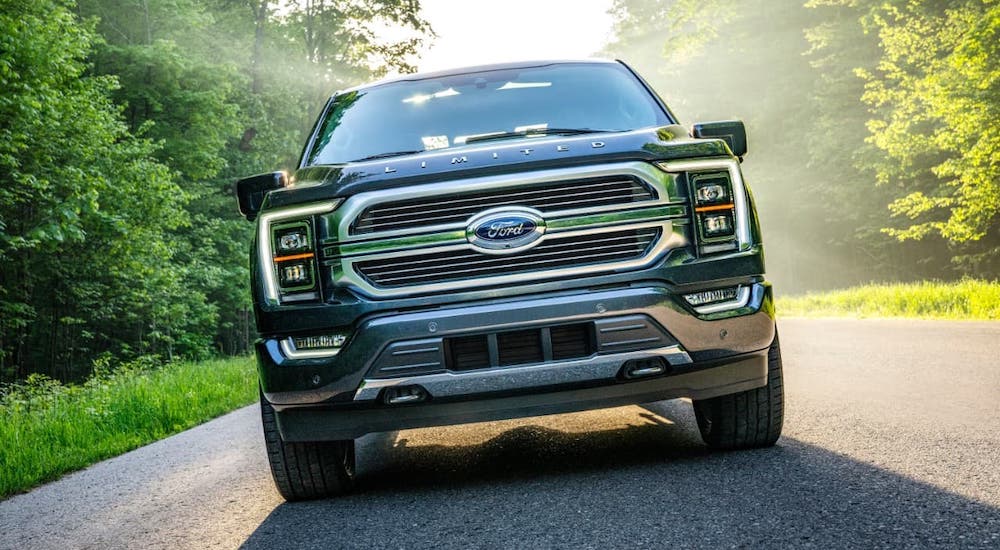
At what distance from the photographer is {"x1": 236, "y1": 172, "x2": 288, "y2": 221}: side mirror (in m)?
5.15

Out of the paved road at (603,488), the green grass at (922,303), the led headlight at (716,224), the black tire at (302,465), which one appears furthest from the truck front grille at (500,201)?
the green grass at (922,303)

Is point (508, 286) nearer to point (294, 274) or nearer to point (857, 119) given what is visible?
point (294, 274)

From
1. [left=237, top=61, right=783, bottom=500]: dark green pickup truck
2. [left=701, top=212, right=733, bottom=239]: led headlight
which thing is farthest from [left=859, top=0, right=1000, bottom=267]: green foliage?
[left=237, top=61, right=783, bottom=500]: dark green pickup truck

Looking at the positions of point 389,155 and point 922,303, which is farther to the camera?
point 922,303

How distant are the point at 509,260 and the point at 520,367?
0.44 meters

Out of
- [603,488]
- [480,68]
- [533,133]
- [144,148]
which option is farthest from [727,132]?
[144,148]

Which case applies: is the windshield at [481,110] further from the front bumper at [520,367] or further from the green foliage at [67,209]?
the green foliage at [67,209]

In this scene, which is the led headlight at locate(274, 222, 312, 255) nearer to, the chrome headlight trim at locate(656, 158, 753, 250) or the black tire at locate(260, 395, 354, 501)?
the black tire at locate(260, 395, 354, 501)

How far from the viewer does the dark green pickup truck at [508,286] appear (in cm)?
434

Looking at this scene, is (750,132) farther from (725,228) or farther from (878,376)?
(725,228)

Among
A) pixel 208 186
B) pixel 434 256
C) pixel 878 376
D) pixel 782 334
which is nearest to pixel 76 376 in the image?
pixel 208 186

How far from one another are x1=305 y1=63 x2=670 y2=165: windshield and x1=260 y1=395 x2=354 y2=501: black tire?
143 centimetres

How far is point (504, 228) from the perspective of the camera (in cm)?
442

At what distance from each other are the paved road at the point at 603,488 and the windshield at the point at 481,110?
168cm
